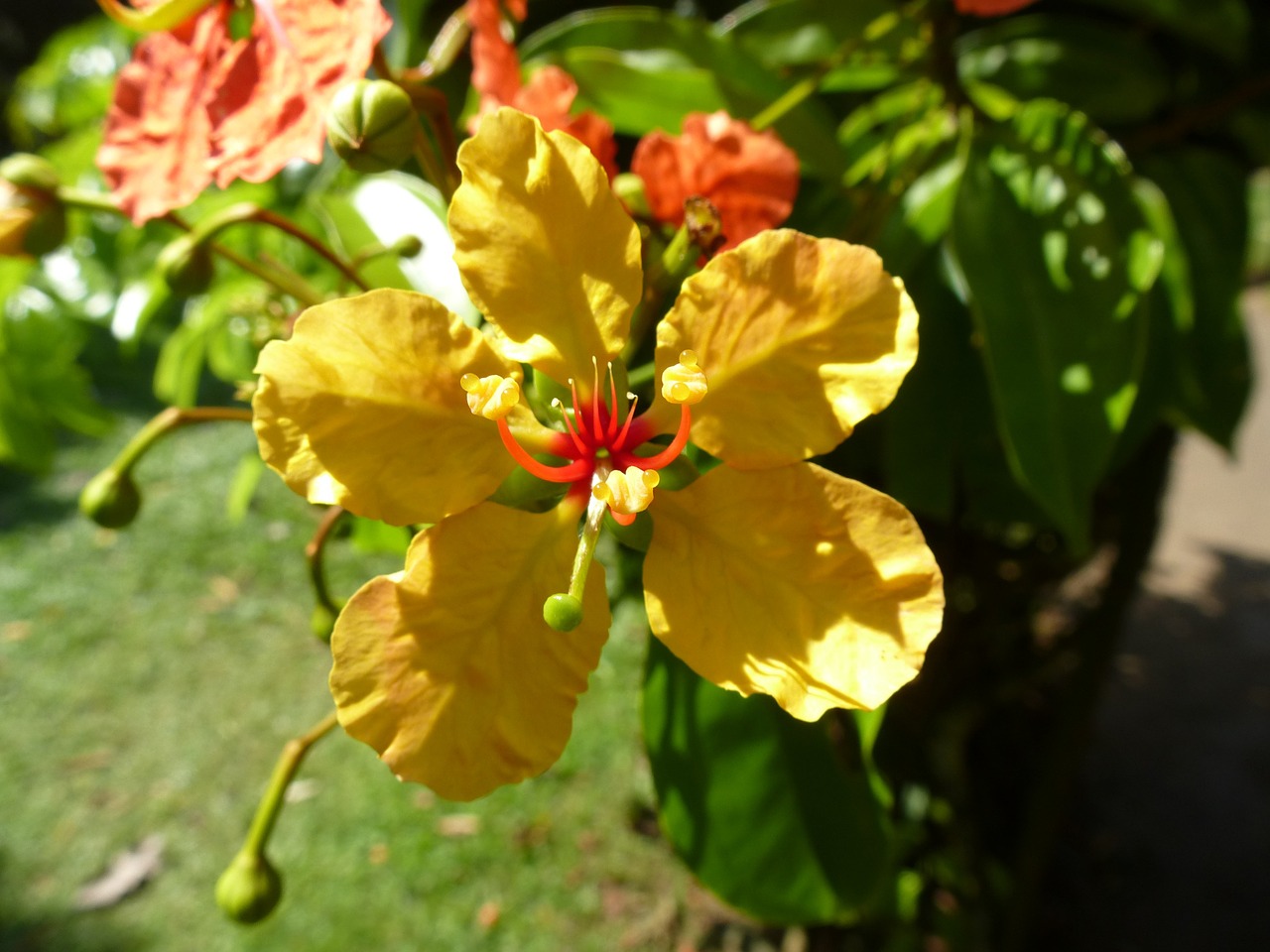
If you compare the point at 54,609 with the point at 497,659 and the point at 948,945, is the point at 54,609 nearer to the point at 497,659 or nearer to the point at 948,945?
the point at 948,945

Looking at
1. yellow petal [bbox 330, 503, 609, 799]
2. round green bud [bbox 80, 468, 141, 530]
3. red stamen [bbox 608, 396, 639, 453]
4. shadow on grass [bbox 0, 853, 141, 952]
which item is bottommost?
shadow on grass [bbox 0, 853, 141, 952]

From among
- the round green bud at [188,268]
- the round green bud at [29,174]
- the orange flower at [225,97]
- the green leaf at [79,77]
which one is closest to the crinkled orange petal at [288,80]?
the orange flower at [225,97]

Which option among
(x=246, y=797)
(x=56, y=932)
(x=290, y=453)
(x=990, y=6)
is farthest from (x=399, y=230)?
(x=56, y=932)

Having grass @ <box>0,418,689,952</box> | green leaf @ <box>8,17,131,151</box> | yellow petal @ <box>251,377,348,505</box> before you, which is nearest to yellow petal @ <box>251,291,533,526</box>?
yellow petal @ <box>251,377,348,505</box>

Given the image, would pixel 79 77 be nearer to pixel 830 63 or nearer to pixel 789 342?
pixel 830 63

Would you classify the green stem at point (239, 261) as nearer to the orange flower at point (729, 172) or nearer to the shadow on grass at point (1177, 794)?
the orange flower at point (729, 172)

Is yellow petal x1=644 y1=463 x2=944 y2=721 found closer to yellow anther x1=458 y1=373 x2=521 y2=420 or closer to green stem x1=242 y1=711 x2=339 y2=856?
yellow anther x1=458 y1=373 x2=521 y2=420
